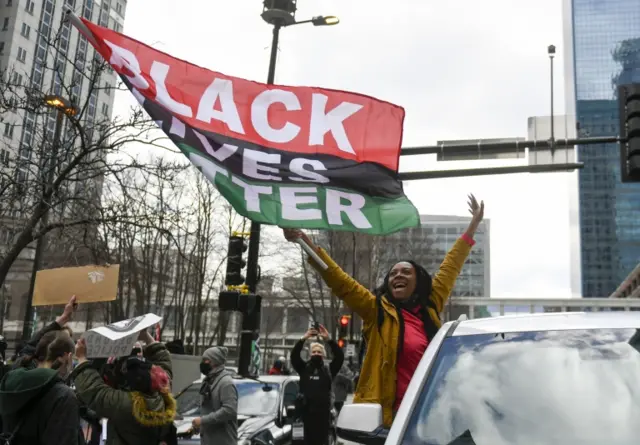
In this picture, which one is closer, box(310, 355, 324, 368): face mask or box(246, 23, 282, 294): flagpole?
box(310, 355, 324, 368): face mask

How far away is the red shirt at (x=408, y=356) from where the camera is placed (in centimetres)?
464

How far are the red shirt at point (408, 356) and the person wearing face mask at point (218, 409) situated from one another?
2774 mm

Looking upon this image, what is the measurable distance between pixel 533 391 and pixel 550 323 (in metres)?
0.52

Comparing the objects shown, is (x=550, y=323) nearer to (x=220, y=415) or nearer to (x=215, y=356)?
(x=220, y=415)

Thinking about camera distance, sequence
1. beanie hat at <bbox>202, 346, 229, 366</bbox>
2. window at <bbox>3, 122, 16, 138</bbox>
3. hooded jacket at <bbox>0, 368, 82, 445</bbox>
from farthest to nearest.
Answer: window at <bbox>3, 122, 16, 138</bbox>, beanie hat at <bbox>202, 346, 229, 366</bbox>, hooded jacket at <bbox>0, 368, 82, 445</bbox>

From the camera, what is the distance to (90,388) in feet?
15.3

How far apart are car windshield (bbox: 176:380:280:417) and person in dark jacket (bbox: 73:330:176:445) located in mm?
4795

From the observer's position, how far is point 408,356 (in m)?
4.68

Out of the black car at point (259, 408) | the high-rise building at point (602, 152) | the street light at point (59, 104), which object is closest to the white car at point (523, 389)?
the black car at point (259, 408)

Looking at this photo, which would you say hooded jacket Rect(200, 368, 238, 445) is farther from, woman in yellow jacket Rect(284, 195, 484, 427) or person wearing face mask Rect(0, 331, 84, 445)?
person wearing face mask Rect(0, 331, 84, 445)

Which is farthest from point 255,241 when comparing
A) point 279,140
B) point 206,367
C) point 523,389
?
point 523,389

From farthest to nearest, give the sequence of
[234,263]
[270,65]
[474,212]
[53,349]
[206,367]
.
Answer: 1. [270,65]
2. [234,263]
3. [206,367]
4. [474,212]
5. [53,349]

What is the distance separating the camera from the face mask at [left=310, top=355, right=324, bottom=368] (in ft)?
33.0

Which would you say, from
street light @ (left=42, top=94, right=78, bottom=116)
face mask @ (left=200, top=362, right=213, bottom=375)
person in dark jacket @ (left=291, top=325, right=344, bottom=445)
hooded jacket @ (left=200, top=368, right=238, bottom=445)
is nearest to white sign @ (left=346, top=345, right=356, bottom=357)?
person in dark jacket @ (left=291, top=325, right=344, bottom=445)
